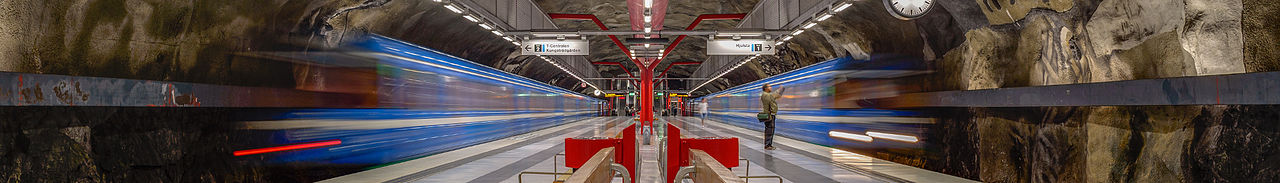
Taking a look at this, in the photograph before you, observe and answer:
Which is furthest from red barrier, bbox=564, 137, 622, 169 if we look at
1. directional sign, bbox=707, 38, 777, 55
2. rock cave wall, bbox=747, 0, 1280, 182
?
directional sign, bbox=707, 38, 777, 55

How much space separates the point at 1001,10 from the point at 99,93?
284 inches

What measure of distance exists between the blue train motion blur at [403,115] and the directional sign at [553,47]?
127cm

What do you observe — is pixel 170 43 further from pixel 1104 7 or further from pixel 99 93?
pixel 1104 7

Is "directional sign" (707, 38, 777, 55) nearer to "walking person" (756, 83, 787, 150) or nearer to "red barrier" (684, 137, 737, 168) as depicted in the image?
"walking person" (756, 83, 787, 150)

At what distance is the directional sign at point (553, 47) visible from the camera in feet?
38.3

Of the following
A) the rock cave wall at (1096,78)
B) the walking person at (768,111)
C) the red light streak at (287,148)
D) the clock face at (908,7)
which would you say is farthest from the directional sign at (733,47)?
the red light streak at (287,148)

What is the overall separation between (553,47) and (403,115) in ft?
11.5

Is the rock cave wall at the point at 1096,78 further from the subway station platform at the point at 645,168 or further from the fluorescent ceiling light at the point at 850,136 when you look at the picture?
the fluorescent ceiling light at the point at 850,136

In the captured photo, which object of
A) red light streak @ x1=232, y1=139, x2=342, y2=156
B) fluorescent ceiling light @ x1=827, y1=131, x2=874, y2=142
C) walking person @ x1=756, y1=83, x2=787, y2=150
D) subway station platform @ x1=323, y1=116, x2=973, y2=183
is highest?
walking person @ x1=756, y1=83, x2=787, y2=150

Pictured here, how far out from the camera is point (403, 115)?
9273 mm

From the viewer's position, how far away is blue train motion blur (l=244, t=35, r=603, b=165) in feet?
22.5

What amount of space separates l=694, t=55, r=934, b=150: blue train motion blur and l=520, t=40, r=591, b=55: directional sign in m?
4.82

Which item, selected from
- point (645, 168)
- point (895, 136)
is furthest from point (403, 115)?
point (895, 136)

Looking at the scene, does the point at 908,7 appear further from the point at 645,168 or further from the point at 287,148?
the point at 287,148
